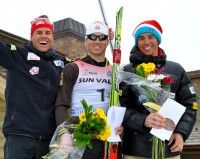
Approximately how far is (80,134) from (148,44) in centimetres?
111

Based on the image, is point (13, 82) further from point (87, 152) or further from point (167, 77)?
point (167, 77)

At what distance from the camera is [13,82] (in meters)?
4.08

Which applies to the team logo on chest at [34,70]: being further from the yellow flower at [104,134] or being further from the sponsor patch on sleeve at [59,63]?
the yellow flower at [104,134]

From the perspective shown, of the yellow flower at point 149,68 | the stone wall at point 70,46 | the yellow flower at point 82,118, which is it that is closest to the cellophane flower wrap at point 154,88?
the yellow flower at point 149,68

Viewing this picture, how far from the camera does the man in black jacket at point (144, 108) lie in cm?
389

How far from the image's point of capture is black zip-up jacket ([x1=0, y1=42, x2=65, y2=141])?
3.96 metres

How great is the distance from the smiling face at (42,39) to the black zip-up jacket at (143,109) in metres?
Answer: 0.78

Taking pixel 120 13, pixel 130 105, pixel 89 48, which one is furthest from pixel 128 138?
pixel 120 13

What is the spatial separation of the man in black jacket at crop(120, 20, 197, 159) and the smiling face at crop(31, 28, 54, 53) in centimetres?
78

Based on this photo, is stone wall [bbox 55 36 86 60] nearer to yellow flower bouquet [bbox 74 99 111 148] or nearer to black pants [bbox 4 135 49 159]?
black pants [bbox 4 135 49 159]

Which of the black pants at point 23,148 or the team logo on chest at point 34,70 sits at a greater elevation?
the team logo on chest at point 34,70

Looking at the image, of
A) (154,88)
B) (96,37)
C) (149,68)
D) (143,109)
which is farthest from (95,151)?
(96,37)

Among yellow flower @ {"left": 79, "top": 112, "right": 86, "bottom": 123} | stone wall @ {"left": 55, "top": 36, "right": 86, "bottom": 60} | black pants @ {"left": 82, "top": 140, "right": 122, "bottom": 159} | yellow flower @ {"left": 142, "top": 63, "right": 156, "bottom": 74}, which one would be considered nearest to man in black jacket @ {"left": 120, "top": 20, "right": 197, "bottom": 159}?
yellow flower @ {"left": 142, "top": 63, "right": 156, "bottom": 74}

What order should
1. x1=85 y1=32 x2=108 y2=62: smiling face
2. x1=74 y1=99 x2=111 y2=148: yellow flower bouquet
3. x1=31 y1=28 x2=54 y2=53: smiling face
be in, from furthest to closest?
x1=31 y1=28 x2=54 y2=53: smiling face → x1=85 y1=32 x2=108 y2=62: smiling face → x1=74 y1=99 x2=111 y2=148: yellow flower bouquet
